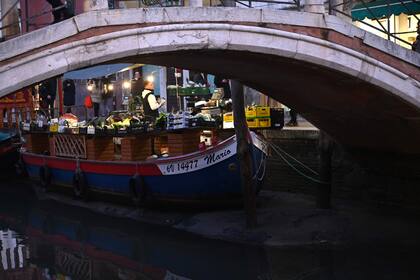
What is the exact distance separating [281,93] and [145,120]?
14.1 feet

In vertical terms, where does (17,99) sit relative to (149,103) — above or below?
above

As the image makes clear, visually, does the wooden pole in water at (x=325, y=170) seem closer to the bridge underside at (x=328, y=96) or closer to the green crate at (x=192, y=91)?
the bridge underside at (x=328, y=96)

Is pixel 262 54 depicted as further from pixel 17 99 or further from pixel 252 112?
pixel 17 99

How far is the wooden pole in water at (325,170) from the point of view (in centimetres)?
1077

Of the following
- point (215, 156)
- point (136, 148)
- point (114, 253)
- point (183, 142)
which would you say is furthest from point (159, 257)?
point (136, 148)

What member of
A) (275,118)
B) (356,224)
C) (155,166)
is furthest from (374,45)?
(155,166)

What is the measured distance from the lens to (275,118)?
11.9 meters

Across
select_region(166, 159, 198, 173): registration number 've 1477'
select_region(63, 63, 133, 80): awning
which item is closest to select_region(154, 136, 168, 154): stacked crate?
select_region(166, 159, 198, 173): registration number 've 1477'

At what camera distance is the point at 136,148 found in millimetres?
13383

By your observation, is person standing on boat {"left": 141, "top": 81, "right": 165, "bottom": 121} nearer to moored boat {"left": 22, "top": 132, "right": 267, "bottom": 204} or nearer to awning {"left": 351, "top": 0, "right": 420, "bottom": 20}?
moored boat {"left": 22, "top": 132, "right": 267, "bottom": 204}

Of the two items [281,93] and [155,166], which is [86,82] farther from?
[281,93]

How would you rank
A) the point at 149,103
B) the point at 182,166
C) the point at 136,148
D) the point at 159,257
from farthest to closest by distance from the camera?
the point at 149,103 → the point at 136,148 → the point at 182,166 → the point at 159,257

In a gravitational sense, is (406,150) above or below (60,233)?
above

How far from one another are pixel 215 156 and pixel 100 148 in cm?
397
